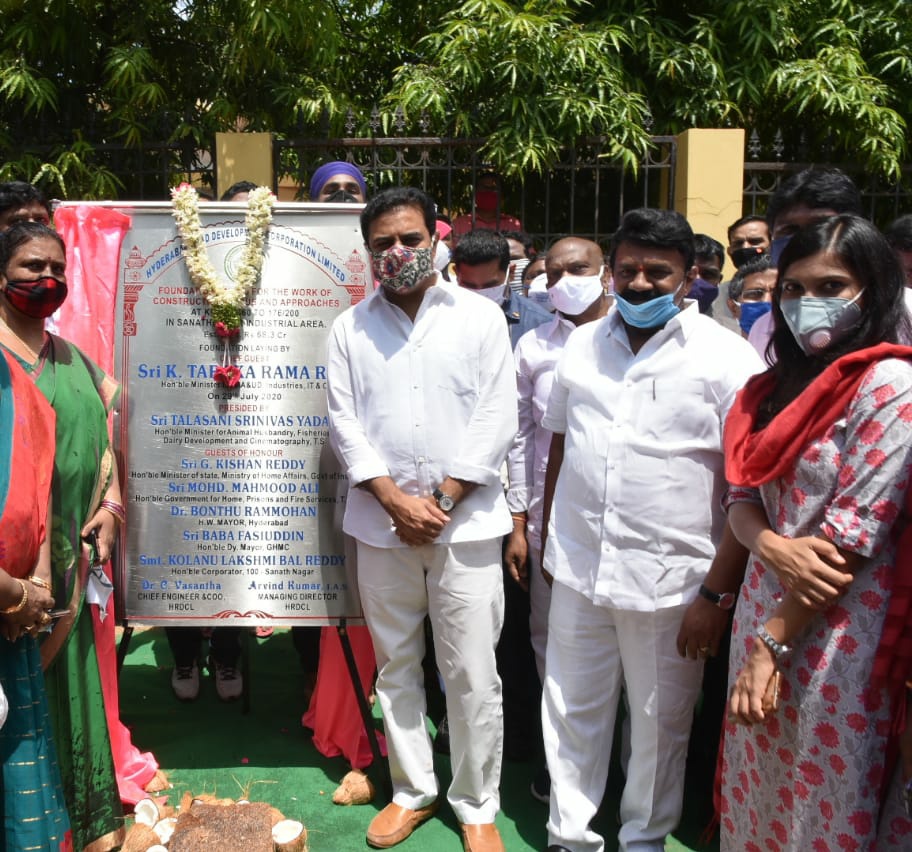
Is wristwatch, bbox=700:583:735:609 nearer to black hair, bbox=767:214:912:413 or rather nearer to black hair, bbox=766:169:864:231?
black hair, bbox=767:214:912:413

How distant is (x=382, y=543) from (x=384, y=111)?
562 centimetres

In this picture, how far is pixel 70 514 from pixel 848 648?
2.25 metres

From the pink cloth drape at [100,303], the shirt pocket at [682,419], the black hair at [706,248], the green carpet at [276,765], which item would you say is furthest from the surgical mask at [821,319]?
the black hair at [706,248]

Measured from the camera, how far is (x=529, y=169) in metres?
7.51

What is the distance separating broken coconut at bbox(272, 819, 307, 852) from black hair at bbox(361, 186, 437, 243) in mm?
1978

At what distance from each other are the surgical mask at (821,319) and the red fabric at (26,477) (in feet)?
6.52

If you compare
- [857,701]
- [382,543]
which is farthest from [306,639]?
[857,701]

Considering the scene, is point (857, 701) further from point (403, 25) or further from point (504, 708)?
point (403, 25)

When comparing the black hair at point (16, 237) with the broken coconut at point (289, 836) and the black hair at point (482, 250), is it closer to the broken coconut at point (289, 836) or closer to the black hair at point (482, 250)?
the black hair at point (482, 250)

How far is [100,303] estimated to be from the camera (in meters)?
3.51

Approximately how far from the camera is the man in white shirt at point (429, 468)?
119 inches

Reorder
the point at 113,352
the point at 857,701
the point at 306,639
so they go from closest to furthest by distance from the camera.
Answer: the point at 857,701
the point at 113,352
the point at 306,639

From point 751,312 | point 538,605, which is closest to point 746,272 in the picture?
point 751,312

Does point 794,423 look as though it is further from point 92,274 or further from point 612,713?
point 92,274
